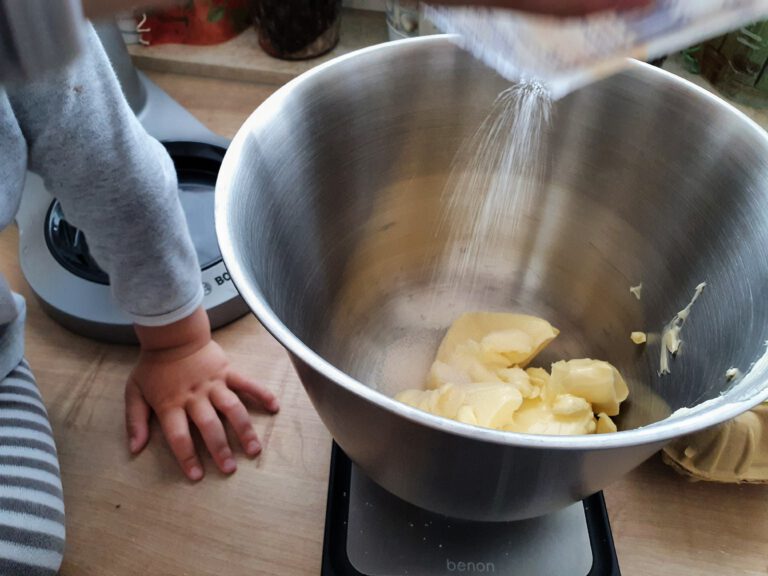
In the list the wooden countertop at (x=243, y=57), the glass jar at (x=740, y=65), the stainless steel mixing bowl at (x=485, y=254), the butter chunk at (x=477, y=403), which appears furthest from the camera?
the wooden countertop at (x=243, y=57)

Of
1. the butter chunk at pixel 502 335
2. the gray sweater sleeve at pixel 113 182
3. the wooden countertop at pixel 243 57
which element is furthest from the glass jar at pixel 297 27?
the butter chunk at pixel 502 335

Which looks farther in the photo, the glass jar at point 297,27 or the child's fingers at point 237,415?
the glass jar at point 297,27

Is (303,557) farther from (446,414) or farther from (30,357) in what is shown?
(30,357)

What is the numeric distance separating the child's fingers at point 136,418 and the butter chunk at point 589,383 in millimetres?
326

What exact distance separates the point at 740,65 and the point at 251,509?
0.72 metres

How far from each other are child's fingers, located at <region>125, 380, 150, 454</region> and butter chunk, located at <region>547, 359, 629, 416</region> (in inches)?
12.8

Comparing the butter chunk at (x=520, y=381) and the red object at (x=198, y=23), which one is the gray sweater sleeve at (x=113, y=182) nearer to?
the butter chunk at (x=520, y=381)

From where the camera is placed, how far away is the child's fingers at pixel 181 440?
51 cm

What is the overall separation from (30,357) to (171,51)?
1.61 ft

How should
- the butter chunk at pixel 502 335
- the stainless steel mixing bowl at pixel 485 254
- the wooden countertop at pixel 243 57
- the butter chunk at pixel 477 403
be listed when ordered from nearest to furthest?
1. the stainless steel mixing bowl at pixel 485 254
2. the butter chunk at pixel 477 403
3. the butter chunk at pixel 502 335
4. the wooden countertop at pixel 243 57

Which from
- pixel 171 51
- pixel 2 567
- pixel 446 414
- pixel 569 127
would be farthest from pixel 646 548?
pixel 171 51

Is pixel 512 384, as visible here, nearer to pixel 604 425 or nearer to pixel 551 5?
pixel 604 425

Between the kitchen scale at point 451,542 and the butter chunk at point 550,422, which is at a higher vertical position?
the butter chunk at point 550,422

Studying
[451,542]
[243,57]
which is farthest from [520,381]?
[243,57]
